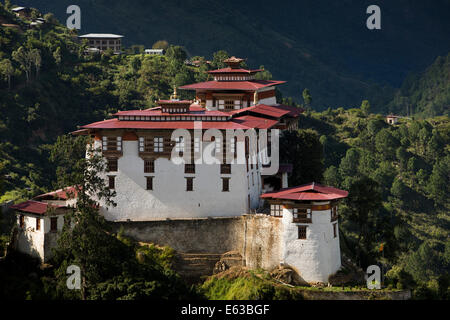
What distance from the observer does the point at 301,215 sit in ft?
264

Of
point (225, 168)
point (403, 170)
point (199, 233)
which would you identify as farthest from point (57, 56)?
point (199, 233)

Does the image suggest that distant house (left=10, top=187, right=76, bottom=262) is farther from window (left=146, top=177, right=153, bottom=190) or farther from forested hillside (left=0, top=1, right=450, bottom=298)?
forested hillside (left=0, top=1, right=450, bottom=298)

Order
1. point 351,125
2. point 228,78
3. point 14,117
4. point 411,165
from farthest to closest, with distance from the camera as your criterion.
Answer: point 351,125 → point 411,165 → point 14,117 → point 228,78

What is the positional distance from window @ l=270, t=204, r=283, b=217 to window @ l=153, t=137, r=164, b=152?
459 inches

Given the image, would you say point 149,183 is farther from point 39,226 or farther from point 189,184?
point 39,226

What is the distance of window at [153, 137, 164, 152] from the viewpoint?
85750 mm

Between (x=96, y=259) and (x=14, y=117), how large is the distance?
280ft

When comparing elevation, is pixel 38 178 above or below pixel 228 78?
below

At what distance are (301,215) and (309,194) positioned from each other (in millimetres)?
1955

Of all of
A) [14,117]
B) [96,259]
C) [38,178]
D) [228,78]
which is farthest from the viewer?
[14,117]

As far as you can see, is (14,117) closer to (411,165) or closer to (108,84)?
(108,84)

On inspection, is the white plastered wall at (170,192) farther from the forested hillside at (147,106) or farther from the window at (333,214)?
the forested hillside at (147,106)

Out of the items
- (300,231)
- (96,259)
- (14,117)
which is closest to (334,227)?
(300,231)

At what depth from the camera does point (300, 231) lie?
264ft
